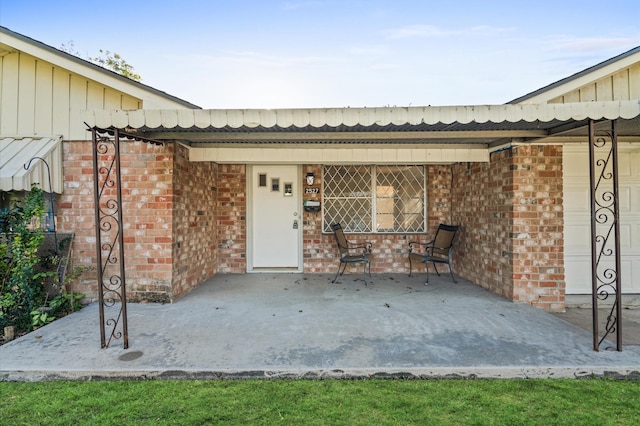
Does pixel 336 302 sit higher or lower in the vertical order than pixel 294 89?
lower

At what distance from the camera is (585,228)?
4.79m

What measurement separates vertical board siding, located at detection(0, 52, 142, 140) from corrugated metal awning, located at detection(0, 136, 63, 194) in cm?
16

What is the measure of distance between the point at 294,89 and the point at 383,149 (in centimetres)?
576

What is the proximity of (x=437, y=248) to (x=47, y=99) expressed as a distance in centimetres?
639

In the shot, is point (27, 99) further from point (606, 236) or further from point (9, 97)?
point (606, 236)

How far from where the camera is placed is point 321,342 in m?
3.16

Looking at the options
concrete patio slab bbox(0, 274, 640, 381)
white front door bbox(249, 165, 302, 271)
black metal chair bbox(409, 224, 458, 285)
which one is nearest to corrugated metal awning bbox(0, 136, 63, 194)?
concrete patio slab bbox(0, 274, 640, 381)

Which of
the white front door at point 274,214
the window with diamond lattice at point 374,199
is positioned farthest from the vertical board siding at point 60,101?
the window with diamond lattice at point 374,199

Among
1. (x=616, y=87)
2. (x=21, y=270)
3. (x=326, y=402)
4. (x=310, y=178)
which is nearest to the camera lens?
(x=326, y=402)

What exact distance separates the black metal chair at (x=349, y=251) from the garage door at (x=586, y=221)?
3009 millimetres

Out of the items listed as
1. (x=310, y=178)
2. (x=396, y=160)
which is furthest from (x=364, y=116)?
(x=310, y=178)

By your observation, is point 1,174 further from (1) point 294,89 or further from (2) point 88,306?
(1) point 294,89

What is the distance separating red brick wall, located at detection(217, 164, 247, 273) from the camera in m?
6.38

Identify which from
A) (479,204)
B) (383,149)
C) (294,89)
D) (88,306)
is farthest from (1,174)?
(294,89)
